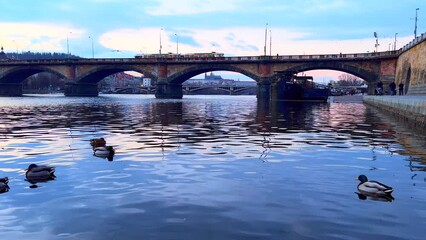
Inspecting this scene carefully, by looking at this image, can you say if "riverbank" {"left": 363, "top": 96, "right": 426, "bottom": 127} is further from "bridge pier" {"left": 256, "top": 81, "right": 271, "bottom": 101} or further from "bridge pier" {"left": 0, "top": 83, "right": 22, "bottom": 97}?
"bridge pier" {"left": 0, "top": 83, "right": 22, "bottom": 97}

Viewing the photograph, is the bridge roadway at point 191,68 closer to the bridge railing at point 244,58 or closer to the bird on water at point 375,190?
the bridge railing at point 244,58

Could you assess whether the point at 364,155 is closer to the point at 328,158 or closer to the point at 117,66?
the point at 328,158

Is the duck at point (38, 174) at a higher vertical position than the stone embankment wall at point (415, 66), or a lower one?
lower

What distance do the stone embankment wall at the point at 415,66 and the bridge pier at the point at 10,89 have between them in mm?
115636

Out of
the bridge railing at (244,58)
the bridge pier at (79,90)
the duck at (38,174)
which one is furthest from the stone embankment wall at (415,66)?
the bridge pier at (79,90)

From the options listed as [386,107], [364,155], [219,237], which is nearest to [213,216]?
[219,237]

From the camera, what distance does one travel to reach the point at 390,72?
266 ft

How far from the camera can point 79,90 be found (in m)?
121

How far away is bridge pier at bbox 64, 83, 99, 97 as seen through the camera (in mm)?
119500

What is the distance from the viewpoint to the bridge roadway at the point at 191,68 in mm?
82938

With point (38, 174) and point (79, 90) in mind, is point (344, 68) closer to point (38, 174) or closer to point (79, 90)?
point (79, 90)

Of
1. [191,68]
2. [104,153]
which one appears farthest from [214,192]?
[191,68]

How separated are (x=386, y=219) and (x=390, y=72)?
267ft

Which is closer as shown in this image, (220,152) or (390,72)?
(220,152)
